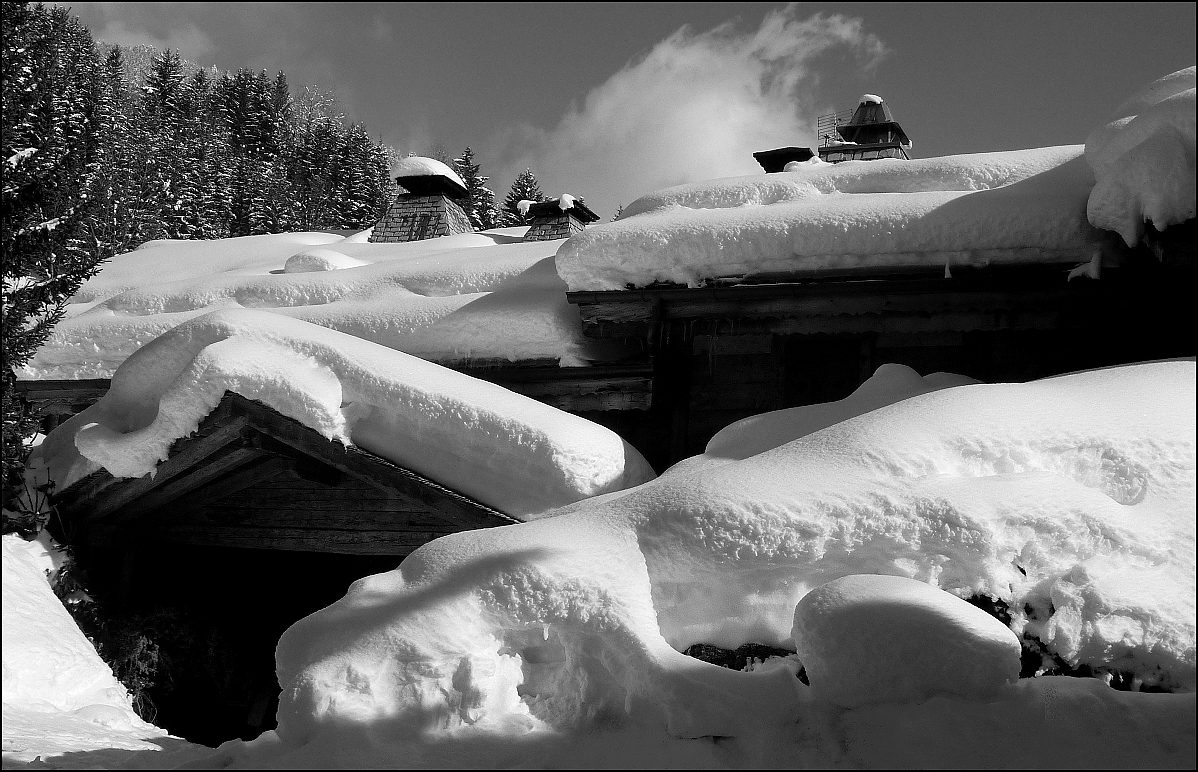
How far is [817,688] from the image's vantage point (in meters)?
3.07

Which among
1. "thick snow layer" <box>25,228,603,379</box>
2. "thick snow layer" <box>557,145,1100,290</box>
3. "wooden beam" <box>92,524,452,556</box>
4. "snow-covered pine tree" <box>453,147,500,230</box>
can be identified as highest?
"snow-covered pine tree" <box>453,147,500,230</box>

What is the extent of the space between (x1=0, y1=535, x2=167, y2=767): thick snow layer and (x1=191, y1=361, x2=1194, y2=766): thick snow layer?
1.76m

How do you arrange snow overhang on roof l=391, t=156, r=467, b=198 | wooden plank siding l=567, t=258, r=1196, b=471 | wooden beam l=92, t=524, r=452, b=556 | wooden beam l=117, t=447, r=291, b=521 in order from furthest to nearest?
snow overhang on roof l=391, t=156, r=467, b=198 < wooden beam l=92, t=524, r=452, b=556 < wooden beam l=117, t=447, r=291, b=521 < wooden plank siding l=567, t=258, r=1196, b=471

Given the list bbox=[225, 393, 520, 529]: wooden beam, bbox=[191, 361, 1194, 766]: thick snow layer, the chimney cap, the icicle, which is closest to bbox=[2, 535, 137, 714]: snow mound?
bbox=[225, 393, 520, 529]: wooden beam

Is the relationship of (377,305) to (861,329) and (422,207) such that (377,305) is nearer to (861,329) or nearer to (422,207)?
(861,329)

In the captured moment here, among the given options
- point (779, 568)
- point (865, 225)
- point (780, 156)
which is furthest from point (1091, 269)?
point (780, 156)

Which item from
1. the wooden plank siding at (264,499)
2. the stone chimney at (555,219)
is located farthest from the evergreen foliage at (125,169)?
the stone chimney at (555,219)

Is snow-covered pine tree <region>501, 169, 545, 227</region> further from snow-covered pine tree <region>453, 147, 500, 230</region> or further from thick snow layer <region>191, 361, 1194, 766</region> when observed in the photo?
thick snow layer <region>191, 361, 1194, 766</region>

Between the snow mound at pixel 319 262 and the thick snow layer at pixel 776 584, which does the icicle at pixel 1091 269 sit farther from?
the snow mound at pixel 319 262

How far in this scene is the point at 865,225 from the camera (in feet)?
19.3

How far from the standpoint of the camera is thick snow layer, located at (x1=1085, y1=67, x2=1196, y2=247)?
15.0 feet

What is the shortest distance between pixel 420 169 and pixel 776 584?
10.9 meters

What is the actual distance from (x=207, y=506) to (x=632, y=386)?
3470 millimetres

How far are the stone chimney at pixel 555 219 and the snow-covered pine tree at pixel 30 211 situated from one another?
6861 mm
